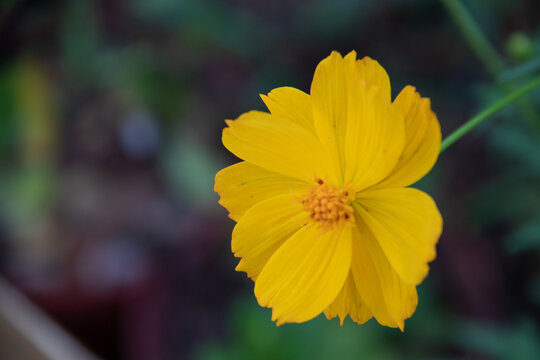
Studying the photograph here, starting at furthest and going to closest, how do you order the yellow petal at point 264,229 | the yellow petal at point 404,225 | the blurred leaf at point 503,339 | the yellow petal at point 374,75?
1. the blurred leaf at point 503,339
2. the yellow petal at point 264,229
3. the yellow petal at point 374,75
4. the yellow petal at point 404,225

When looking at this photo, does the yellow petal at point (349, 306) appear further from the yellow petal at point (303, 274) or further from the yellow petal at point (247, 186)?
the yellow petal at point (247, 186)

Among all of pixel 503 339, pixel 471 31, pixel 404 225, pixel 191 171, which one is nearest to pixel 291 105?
pixel 404 225

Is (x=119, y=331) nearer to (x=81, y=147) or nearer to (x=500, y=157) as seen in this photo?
(x=81, y=147)

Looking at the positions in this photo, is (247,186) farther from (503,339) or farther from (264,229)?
(503,339)

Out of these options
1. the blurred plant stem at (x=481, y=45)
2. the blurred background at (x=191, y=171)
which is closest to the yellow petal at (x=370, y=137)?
the blurred plant stem at (x=481, y=45)

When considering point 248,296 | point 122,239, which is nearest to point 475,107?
point 248,296

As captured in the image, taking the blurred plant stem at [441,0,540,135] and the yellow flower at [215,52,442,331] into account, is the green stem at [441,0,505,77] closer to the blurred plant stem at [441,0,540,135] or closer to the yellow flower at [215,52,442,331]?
the blurred plant stem at [441,0,540,135]
